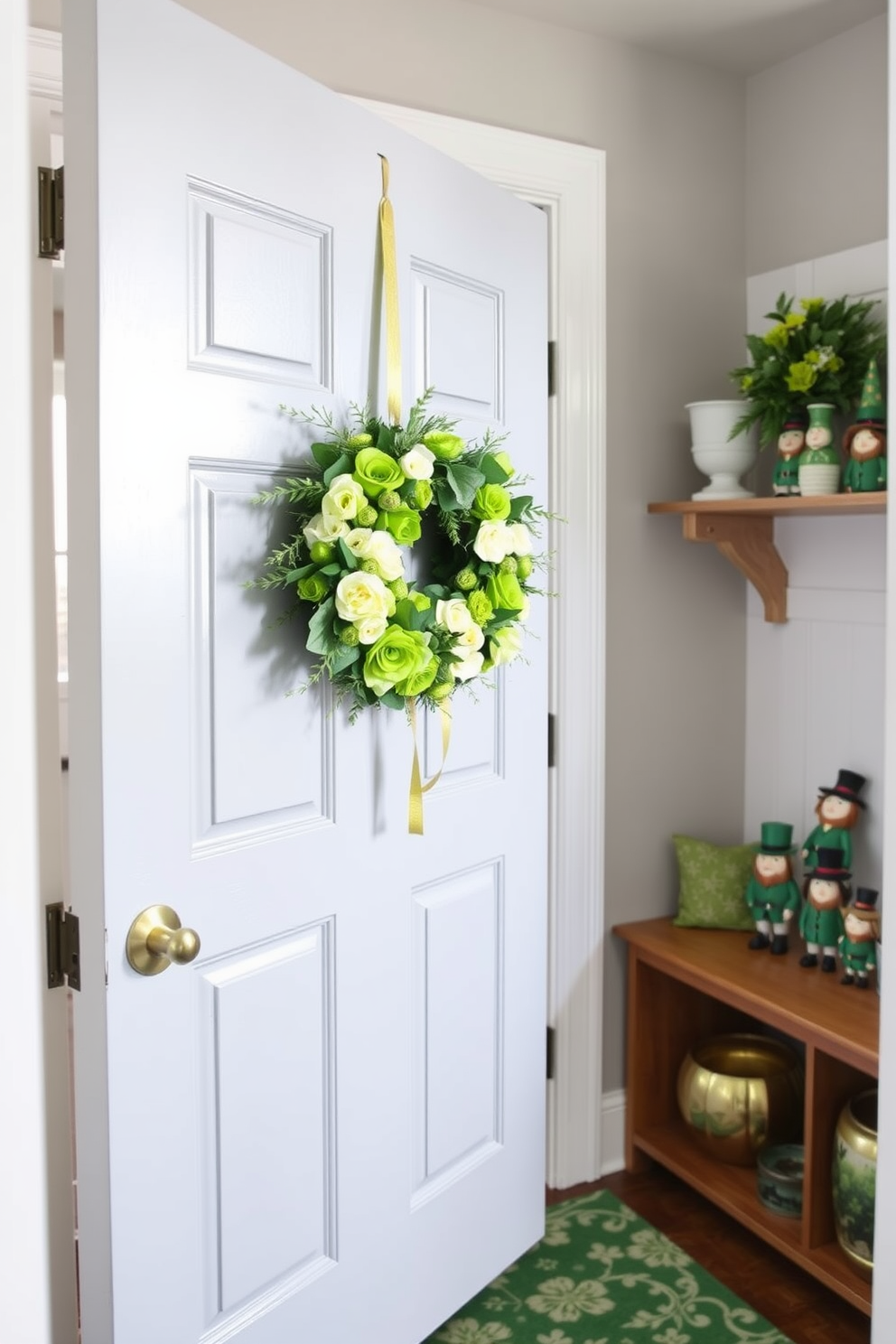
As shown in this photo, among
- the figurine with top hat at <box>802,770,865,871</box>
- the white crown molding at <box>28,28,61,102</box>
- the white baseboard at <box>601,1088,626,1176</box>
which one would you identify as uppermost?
the white crown molding at <box>28,28,61,102</box>

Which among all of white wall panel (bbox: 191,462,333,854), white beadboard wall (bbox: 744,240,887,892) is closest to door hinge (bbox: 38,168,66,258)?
white wall panel (bbox: 191,462,333,854)

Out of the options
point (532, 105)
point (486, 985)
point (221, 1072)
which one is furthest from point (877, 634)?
point (221, 1072)

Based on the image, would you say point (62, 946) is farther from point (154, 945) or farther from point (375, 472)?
point (375, 472)

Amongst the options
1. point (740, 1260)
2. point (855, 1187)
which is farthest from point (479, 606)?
point (740, 1260)

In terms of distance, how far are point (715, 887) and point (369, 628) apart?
4.64 feet

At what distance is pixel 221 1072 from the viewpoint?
5.10 feet

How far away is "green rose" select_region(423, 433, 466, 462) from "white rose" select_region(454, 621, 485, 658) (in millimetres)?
248

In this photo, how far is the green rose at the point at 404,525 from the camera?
158 cm

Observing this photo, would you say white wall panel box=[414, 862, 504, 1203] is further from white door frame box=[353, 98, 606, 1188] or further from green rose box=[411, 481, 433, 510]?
green rose box=[411, 481, 433, 510]

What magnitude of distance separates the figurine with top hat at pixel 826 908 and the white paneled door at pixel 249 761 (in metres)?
0.77

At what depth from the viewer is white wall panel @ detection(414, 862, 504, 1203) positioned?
1.92 metres

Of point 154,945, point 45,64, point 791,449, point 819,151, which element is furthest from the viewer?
point 819,151

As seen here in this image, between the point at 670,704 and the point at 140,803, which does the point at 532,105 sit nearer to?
the point at 670,704

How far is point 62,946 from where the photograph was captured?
143cm
